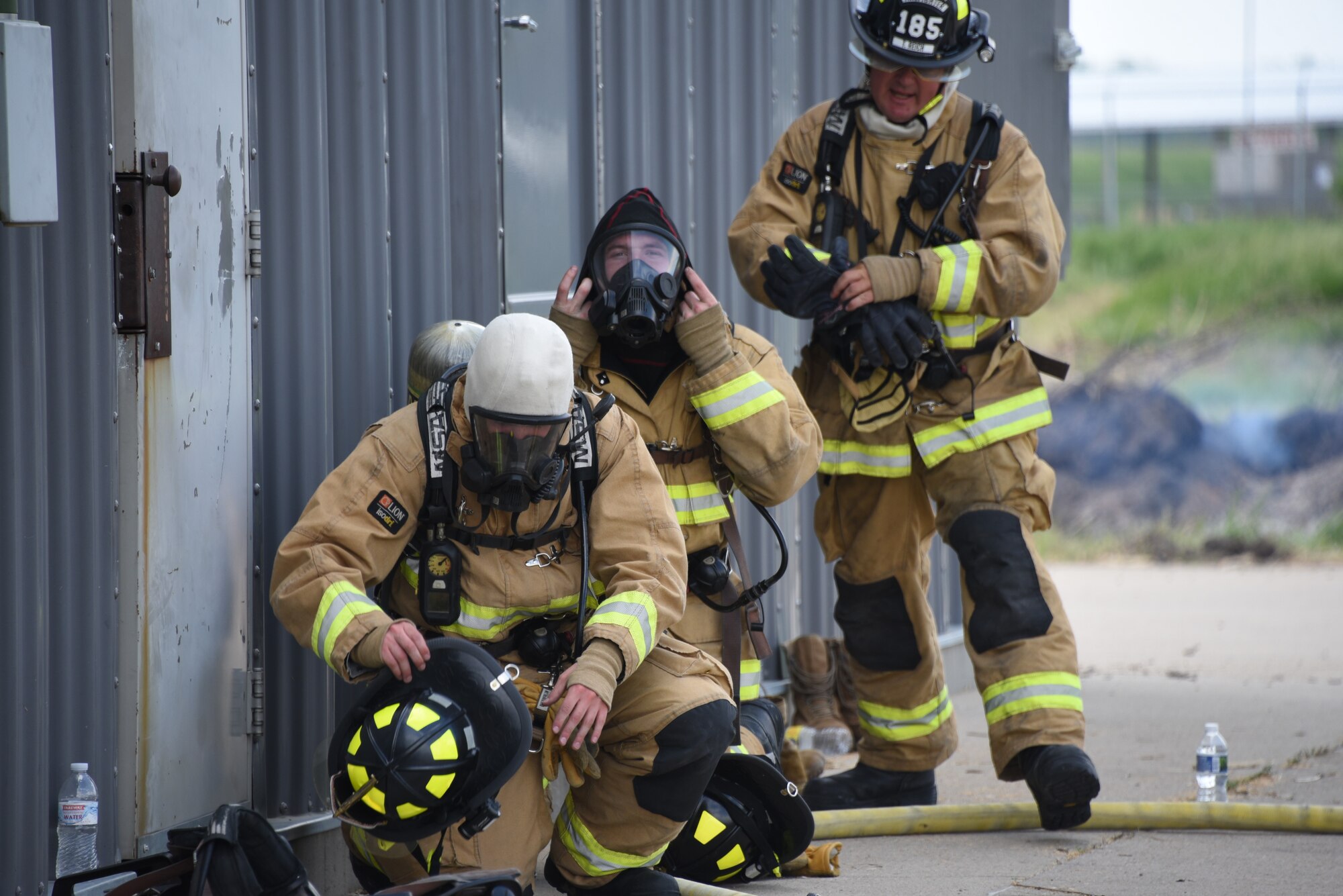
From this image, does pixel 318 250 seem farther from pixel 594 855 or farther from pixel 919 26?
pixel 919 26

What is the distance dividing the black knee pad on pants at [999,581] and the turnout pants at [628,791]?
118 centimetres

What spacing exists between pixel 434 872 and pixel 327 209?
1724mm

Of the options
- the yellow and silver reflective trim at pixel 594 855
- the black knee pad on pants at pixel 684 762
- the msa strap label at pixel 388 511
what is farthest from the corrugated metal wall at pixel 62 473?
the black knee pad on pants at pixel 684 762

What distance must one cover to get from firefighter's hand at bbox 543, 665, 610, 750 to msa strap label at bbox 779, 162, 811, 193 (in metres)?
2.04

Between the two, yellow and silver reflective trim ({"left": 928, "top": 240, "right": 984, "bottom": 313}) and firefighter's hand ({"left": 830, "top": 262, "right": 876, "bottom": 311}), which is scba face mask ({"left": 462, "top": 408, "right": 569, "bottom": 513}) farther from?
yellow and silver reflective trim ({"left": 928, "top": 240, "right": 984, "bottom": 313})

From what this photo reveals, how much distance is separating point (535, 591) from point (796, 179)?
1.84 meters

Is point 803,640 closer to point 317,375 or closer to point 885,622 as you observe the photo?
point 885,622

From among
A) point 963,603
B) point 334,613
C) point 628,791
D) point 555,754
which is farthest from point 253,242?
point 963,603

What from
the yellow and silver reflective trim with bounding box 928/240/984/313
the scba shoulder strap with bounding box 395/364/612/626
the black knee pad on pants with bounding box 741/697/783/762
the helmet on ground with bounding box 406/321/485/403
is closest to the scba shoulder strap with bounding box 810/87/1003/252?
the yellow and silver reflective trim with bounding box 928/240/984/313

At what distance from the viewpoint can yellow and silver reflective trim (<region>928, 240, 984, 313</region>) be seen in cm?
473

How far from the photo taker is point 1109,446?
16594 millimetres

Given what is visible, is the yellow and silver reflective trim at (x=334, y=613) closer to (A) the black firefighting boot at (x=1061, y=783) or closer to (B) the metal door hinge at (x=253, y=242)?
(B) the metal door hinge at (x=253, y=242)

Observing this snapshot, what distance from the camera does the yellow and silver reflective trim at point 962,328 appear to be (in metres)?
4.88

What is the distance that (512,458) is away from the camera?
3.59 metres
